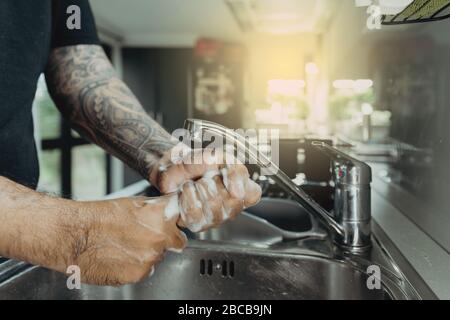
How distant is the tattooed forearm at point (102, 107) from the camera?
2.93 feet

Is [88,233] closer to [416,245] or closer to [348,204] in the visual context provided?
[348,204]

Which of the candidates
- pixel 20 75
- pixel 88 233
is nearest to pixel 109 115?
pixel 20 75

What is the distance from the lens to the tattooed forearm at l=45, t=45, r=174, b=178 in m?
0.89

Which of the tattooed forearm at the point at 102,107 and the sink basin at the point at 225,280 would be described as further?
the tattooed forearm at the point at 102,107

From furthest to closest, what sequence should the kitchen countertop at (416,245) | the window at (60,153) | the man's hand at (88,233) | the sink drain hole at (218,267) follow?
the window at (60,153) → the sink drain hole at (218,267) → the kitchen countertop at (416,245) → the man's hand at (88,233)

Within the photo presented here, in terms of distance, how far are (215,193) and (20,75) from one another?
558mm

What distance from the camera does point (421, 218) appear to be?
868 millimetres

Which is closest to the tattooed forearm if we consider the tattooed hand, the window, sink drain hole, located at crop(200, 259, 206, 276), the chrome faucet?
the tattooed hand

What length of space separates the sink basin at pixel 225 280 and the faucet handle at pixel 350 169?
158mm

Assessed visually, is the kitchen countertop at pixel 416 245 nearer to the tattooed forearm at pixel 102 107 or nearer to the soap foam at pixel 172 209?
the soap foam at pixel 172 209

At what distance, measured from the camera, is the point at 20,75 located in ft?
2.79

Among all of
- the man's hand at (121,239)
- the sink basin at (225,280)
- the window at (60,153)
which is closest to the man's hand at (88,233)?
the man's hand at (121,239)
